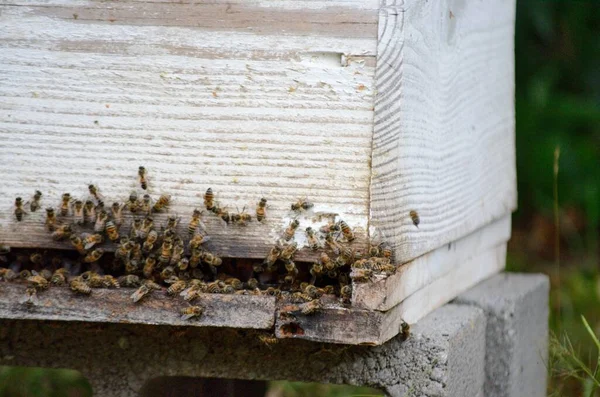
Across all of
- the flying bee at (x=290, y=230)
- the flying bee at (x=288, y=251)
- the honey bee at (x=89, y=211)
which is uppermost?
the honey bee at (x=89, y=211)

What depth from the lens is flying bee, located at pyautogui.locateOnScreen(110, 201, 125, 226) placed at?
9.86 ft

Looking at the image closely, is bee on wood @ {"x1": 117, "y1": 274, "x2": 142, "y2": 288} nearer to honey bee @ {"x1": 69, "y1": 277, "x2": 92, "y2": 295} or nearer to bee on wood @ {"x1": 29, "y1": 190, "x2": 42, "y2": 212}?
honey bee @ {"x1": 69, "y1": 277, "x2": 92, "y2": 295}

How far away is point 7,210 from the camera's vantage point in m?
3.09

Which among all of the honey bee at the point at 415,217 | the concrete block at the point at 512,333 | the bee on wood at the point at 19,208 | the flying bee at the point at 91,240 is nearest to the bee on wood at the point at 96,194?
the flying bee at the point at 91,240

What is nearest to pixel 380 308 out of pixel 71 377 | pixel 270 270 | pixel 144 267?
pixel 270 270

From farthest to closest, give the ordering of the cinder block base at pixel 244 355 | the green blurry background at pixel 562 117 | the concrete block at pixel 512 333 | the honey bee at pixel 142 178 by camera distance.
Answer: the green blurry background at pixel 562 117 < the concrete block at pixel 512 333 < the cinder block base at pixel 244 355 < the honey bee at pixel 142 178

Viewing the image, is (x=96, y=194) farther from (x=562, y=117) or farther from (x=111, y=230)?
(x=562, y=117)

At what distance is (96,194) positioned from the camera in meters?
3.02

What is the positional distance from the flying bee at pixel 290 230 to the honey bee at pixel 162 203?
1.44 feet

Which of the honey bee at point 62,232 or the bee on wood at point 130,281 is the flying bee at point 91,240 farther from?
the bee on wood at point 130,281

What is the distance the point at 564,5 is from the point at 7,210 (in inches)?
206

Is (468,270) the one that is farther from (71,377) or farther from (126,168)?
(71,377)

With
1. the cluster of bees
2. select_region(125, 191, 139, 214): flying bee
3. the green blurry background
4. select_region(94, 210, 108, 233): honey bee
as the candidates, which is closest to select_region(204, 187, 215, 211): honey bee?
the cluster of bees

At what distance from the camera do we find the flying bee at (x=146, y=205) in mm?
2975
